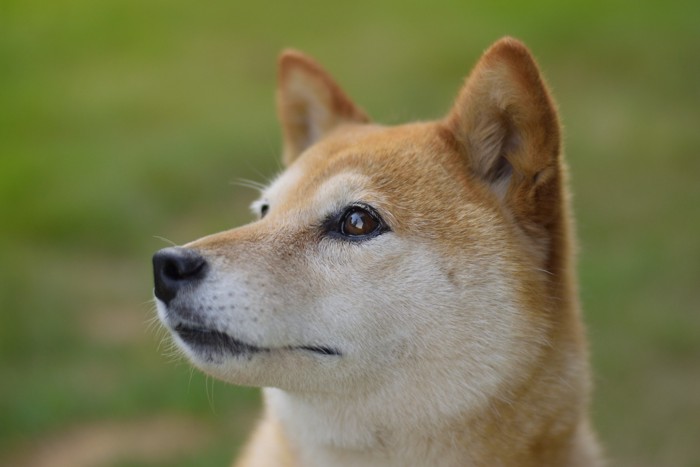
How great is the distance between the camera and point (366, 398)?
9.81 feet

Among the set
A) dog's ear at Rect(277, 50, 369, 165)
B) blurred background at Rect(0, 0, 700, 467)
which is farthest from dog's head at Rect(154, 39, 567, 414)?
blurred background at Rect(0, 0, 700, 467)

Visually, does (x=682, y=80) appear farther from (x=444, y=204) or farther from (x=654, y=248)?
(x=444, y=204)

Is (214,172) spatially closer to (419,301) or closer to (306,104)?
(306,104)

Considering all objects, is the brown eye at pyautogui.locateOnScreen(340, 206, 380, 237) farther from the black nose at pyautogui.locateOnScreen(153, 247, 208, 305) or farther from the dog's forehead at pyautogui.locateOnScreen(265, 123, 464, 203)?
the black nose at pyautogui.locateOnScreen(153, 247, 208, 305)

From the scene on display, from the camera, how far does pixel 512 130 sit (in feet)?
10.5

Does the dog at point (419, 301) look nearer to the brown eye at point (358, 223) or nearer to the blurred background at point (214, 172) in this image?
the brown eye at point (358, 223)

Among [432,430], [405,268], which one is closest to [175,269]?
[405,268]

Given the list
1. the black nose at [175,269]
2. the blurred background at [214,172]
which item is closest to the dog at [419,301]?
the black nose at [175,269]

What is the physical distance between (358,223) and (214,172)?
569 centimetres

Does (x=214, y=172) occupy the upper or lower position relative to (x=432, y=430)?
lower

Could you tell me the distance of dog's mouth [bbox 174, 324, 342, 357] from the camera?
9.57 feet

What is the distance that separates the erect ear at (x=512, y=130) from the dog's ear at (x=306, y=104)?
742 millimetres

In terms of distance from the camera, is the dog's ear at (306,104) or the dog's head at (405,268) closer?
the dog's head at (405,268)

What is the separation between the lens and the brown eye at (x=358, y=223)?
311 cm
